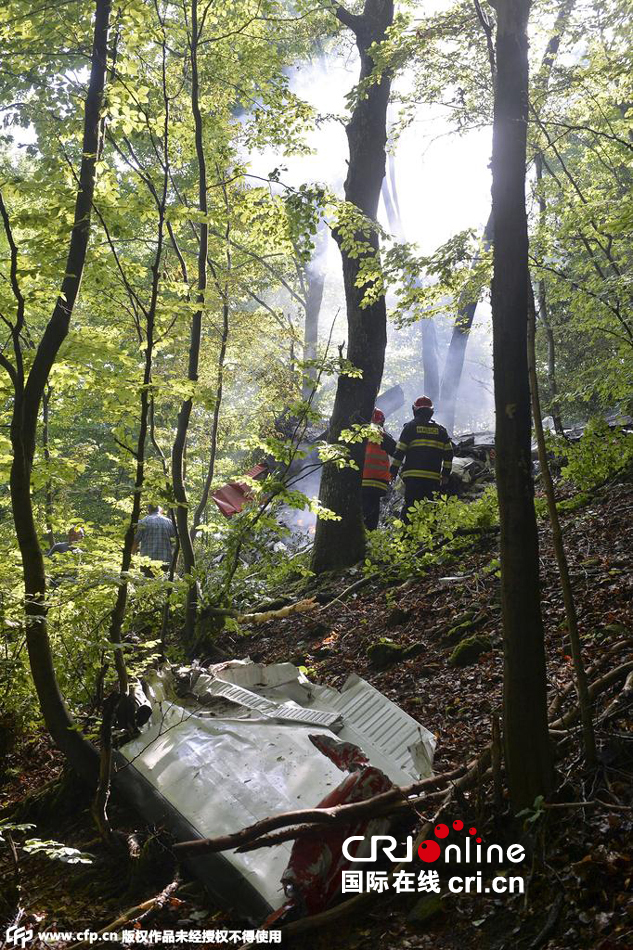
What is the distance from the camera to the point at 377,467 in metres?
9.69

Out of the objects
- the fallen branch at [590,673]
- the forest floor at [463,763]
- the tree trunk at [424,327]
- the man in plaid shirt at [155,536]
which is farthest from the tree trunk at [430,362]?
the fallen branch at [590,673]

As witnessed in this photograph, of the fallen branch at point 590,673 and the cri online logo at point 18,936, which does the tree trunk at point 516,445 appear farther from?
the cri online logo at point 18,936

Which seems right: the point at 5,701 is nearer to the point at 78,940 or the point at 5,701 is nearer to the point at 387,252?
the point at 78,940

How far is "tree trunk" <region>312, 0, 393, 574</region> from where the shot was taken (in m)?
8.55

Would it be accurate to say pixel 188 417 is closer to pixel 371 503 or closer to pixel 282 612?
pixel 282 612

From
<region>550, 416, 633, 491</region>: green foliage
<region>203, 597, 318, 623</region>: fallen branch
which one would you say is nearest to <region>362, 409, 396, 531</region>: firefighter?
<region>203, 597, 318, 623</region>: fallen branch

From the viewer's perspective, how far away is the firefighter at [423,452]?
9062 millimetres

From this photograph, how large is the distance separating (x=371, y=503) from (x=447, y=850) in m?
7.04

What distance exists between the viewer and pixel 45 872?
3746 mm

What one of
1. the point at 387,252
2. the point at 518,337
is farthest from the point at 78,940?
the point at 387,252

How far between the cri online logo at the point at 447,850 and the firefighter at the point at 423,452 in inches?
246

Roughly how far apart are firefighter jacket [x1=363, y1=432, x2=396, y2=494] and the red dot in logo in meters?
6.93

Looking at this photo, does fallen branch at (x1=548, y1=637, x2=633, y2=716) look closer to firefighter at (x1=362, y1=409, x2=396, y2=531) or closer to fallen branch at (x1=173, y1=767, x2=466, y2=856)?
fallen branch at (x1=173, y1=767, x2=466, y2=856)

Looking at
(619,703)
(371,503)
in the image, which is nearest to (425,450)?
(371,503)
